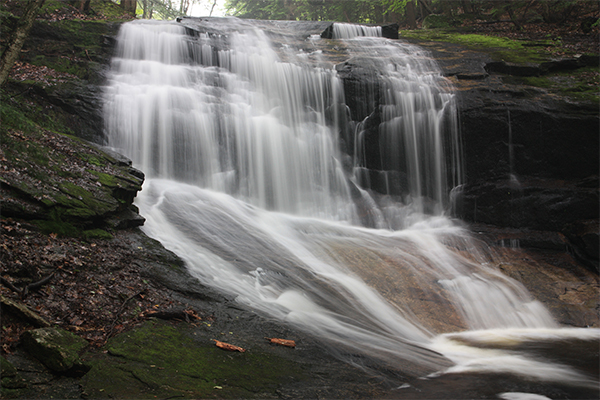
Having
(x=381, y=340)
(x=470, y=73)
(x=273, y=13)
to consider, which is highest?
(x=273, y=13)

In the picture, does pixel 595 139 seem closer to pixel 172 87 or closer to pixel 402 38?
pixel 402 38

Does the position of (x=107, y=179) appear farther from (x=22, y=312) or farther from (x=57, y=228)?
(x=22, y=312)

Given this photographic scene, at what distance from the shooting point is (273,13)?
29484mm

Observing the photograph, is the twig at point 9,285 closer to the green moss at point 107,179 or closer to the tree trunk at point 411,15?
the green moss at point 107,179

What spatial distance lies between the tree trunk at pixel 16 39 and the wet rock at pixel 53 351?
6176 mm

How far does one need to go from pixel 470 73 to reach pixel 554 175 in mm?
3773

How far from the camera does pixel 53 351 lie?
3.18m

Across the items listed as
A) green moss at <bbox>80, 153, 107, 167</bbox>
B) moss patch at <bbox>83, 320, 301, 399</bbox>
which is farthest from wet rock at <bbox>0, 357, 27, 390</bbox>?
green moss at <bbox>80, 153, 107, 167</bbox>

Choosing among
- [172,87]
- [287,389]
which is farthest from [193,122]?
[287,389]

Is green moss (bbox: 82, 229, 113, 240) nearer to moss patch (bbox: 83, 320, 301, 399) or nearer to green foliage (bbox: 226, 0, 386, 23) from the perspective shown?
moss patch (bbox: 83, 320, 301, 399)

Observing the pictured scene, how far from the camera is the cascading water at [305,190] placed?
630cm

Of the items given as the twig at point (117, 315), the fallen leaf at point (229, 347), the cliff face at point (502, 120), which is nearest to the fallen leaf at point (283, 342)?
the fallen leaf at point (229, 347)

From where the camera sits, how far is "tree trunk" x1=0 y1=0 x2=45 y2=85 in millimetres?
7336

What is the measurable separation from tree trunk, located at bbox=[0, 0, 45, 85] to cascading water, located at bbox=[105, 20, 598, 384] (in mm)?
2790
